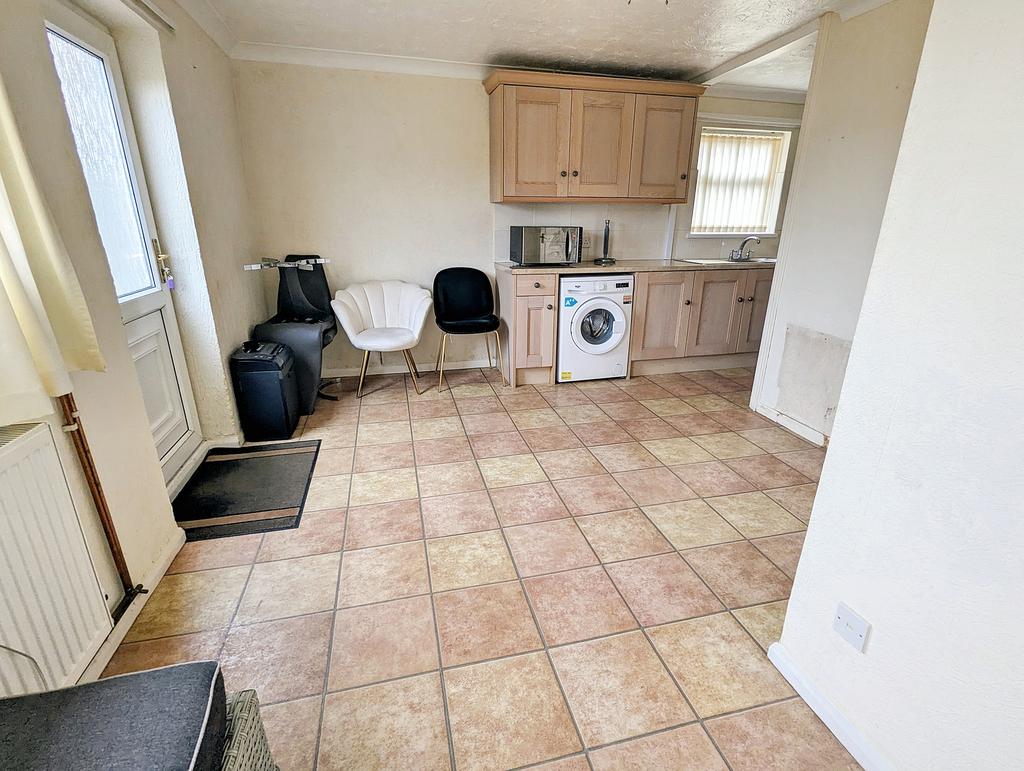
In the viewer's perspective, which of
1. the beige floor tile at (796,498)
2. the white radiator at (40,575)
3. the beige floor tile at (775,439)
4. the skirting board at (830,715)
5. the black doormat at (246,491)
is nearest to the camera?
the white radiator at (40,575)

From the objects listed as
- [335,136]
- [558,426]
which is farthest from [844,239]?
[335,136]

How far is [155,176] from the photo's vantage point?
232 centimetres

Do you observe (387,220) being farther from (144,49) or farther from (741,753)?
(741,753)

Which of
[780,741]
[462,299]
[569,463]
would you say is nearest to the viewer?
[780,741]

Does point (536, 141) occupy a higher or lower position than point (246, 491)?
higher

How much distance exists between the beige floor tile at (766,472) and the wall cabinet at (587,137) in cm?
230

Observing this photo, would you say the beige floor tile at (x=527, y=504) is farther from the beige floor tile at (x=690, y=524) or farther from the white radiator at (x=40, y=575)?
the white radiator at (x=40, y=575)

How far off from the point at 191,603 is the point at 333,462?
105 cm

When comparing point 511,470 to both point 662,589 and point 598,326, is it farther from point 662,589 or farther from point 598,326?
point 598,326

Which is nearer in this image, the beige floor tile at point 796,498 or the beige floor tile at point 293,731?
the beige floor tile at point 293,731

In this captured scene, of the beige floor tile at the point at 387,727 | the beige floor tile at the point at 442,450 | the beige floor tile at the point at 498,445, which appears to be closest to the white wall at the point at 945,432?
the beige floor tile at the point at 387,727

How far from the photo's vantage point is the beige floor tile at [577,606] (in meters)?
1.55

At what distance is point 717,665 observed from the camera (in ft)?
4.70

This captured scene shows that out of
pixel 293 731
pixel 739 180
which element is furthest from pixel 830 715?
pixel 739 180
